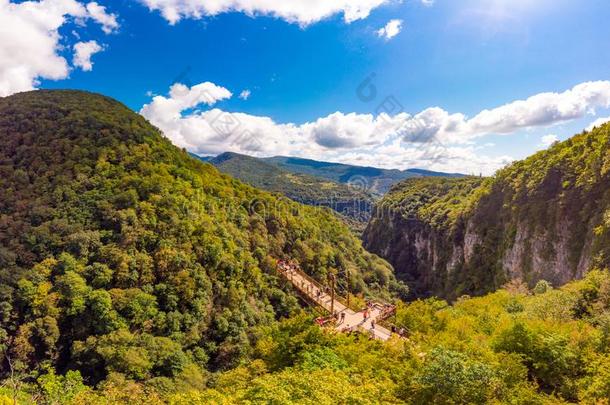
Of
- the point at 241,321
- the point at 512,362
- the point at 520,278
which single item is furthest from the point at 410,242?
the point at 512,362

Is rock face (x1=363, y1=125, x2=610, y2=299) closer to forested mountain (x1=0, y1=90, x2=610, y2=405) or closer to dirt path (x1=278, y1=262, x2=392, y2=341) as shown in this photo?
forested mountain (x1=0, y1=90, x2=610, y2=405)

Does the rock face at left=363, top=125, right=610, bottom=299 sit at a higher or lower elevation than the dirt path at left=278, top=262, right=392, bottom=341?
higher

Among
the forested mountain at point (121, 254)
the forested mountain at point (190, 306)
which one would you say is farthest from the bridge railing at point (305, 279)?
the forested mountain at point (190, 306)

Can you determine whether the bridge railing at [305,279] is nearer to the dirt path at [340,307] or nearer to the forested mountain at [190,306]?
the dirt path at [340,307]

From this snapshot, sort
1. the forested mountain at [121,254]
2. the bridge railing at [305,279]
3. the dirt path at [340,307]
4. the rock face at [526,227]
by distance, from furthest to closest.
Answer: the bridge railing at [305,279] < the rock face at [526,227] < the forested mountain at [121,254] < the dirt path at [340,307]

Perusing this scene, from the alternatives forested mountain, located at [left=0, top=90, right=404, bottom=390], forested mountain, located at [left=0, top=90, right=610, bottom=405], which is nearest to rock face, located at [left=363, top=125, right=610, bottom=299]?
forested mountain, located at [left=0, top=90, right=610, bottom=405]
